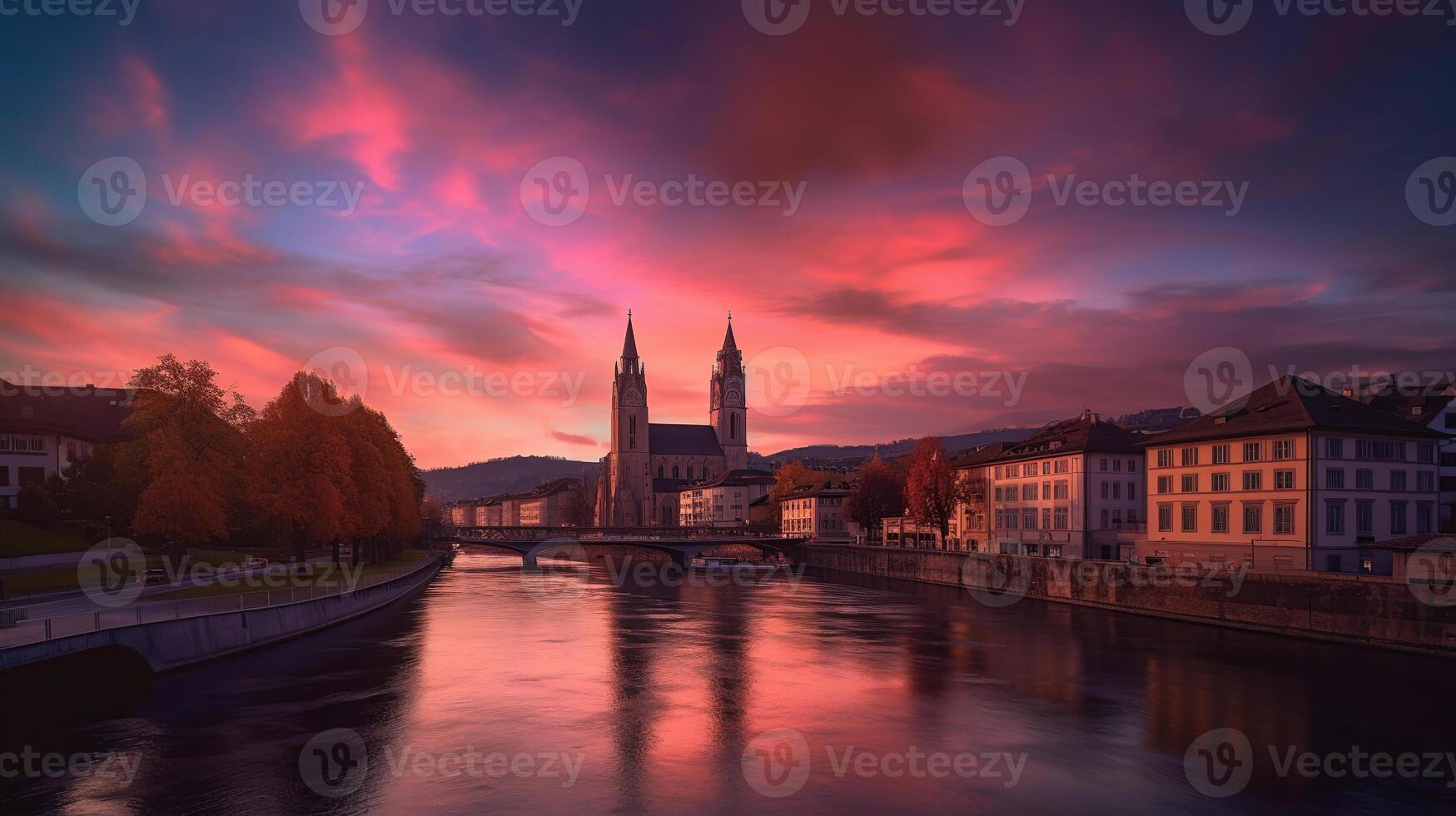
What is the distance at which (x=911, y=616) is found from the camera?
2562 inches

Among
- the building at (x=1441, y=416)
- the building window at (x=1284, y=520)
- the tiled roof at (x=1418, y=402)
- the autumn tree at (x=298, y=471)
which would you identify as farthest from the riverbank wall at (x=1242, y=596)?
the autumn tree at (x=298, y=471)

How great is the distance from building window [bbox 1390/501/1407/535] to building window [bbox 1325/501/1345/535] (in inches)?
181

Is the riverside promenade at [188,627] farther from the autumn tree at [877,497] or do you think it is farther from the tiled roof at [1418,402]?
the tiled roof at [1418,402]

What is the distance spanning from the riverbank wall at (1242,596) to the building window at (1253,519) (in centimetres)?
702

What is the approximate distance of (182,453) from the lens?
56875 mm

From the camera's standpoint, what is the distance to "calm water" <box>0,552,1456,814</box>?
882 inches

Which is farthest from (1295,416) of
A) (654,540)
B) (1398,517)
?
(654,540)

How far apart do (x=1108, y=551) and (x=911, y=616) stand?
86.3 feet

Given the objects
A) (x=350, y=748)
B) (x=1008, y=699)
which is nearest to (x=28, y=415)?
(x=350, y=748)

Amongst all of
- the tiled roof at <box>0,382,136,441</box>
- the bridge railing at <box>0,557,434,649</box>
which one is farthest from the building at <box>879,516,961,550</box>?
the tiled roof at <box>0,382,136,441</box>

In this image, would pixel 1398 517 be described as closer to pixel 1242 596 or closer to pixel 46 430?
pixel 1242 596

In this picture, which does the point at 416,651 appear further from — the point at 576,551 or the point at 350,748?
the point at 576,551

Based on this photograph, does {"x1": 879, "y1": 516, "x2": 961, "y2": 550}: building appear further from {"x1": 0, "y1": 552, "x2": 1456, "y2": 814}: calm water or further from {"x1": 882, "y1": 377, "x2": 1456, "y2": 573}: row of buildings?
{"x1": 0, "y1": 552, "x2": 1456, "y2": 814}: calm water

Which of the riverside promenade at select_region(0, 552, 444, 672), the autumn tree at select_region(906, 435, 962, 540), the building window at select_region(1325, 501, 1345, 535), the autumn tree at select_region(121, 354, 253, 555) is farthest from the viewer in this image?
the autumn tree at select_region(906, 435, 962, 540)
